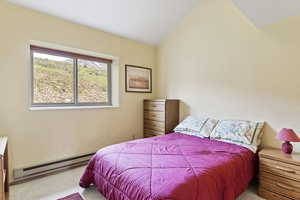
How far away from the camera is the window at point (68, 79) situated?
2.54 metres

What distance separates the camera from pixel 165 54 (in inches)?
147

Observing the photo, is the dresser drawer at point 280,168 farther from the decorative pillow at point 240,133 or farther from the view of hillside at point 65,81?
the view of hillside at point 65,81

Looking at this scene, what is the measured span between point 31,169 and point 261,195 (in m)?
2.98

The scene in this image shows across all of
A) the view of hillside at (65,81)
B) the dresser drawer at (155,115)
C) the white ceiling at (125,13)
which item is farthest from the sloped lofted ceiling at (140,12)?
the dresser drawer at (155,115)

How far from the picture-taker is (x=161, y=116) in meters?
3.25

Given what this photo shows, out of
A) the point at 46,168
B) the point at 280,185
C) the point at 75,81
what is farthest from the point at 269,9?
the point at 46,168

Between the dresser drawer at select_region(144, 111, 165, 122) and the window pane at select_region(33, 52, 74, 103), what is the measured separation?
1.50 metres

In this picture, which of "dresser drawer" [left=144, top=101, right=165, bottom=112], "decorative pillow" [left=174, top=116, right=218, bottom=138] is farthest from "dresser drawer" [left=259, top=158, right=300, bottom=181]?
"dresser drawer" [left=144, top=101, right=165, bottom=112]

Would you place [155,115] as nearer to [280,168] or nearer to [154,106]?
[154,106]

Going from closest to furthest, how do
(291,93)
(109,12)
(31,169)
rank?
(291,93) → (31,169) → (109,12)

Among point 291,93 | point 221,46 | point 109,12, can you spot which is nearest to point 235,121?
point 291,93

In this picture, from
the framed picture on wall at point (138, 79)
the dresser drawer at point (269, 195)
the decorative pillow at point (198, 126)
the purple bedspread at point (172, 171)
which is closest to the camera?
the purple bedspread at point (172, 171)

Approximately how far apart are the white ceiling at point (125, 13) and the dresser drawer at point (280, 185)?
114 inches

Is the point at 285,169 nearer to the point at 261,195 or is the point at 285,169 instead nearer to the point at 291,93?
the point at 261,195
